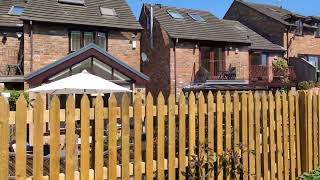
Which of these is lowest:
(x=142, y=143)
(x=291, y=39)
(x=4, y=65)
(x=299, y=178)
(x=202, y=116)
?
(x=299, y=178)

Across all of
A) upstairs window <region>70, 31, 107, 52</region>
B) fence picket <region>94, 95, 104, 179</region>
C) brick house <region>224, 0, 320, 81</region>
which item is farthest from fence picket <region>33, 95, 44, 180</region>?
brick house <region>224, 0, 320, 81</region>

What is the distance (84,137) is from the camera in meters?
4.02

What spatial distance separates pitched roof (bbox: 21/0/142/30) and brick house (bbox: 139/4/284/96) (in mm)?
2719

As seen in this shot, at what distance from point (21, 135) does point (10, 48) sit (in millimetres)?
20597

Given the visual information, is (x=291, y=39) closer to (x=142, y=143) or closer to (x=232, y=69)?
(x=232, y=69)

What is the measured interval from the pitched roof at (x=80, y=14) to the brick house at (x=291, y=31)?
48.5 feet

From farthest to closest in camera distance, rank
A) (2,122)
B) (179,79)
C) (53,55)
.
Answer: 1. (179,79)
2. (53,55)
3. (2,122)

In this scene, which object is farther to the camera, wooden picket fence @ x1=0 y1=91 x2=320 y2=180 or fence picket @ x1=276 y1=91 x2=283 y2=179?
fence picket @ x1=276 y1=91 x2=283 y2=179

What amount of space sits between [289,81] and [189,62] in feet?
32.0

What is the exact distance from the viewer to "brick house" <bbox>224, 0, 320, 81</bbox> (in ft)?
108

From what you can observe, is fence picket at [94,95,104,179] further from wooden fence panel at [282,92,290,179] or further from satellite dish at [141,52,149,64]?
satellite dish at [141,52,149,64]

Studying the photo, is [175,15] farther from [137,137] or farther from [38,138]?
[38,138]

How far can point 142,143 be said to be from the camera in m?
4.64

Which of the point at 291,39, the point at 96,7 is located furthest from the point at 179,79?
the point at 291,39
